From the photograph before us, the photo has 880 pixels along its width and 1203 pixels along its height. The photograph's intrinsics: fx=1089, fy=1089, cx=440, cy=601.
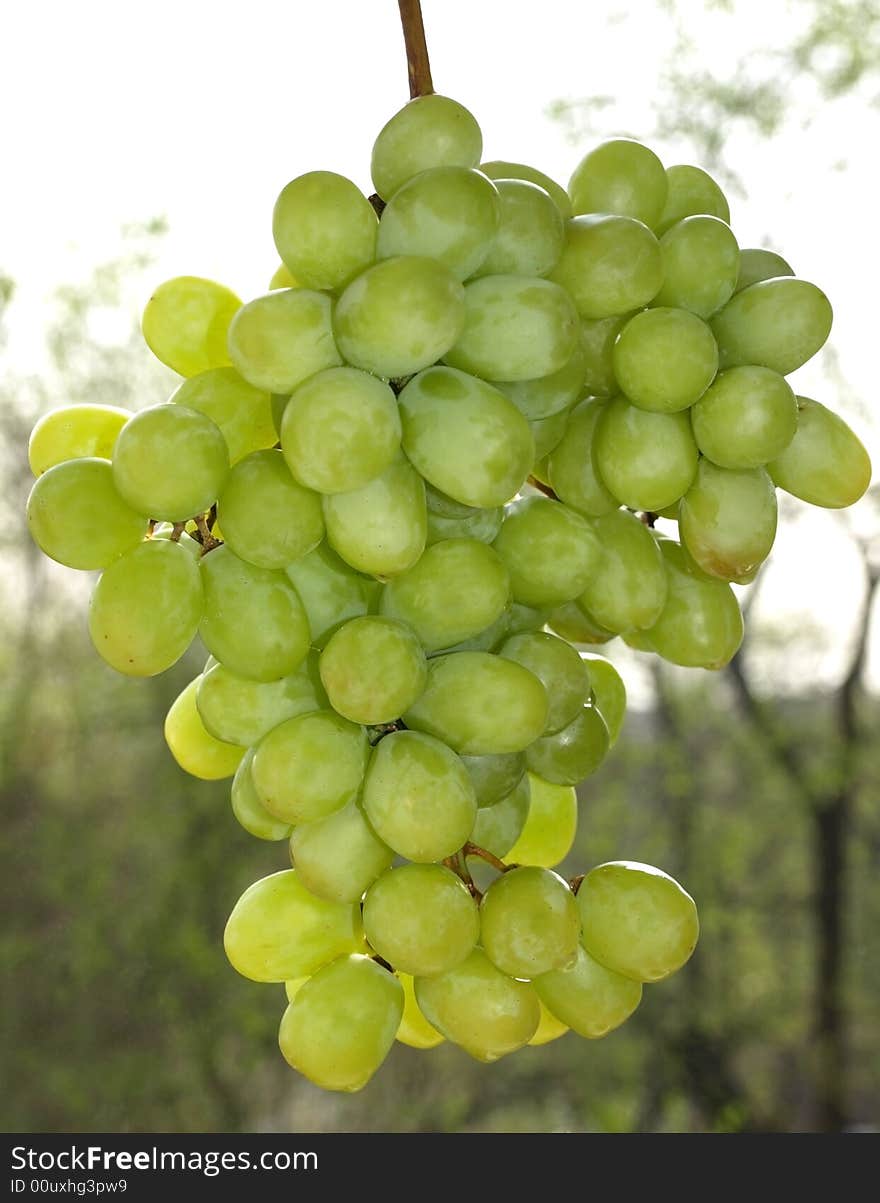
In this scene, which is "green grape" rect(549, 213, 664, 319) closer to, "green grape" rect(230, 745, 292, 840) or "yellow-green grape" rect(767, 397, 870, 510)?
"yellow-green grape" rect(767, 397, 870, 510)

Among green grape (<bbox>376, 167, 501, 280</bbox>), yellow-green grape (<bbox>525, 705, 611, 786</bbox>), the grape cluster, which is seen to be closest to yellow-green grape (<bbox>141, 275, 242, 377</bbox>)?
the grape cluster

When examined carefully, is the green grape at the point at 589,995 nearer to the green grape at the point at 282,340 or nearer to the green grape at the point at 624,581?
the green grape at the point at 624,581

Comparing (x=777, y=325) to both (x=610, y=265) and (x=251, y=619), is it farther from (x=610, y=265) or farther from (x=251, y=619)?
(x=251, y=619)

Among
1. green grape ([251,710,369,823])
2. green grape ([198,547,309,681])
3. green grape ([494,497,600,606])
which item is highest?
green grape ([494,497,600,606])

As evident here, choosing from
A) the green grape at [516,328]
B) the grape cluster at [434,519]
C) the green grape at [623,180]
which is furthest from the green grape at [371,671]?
the green grape at [623,180]
